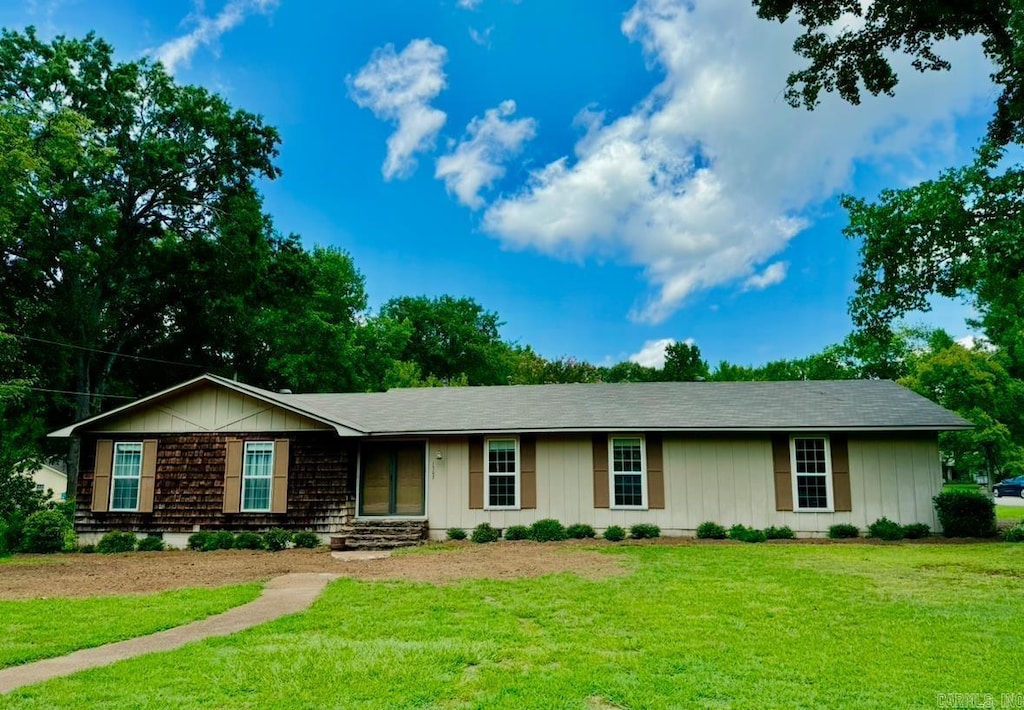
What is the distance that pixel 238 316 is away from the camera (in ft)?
90.2

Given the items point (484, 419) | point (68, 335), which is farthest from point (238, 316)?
point (484, 419)

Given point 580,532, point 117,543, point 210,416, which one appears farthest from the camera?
point 210,416

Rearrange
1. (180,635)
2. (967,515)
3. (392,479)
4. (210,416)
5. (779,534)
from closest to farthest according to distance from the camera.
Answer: (180,635) < (967,515) < (779,534) < (210,416) < (392,479)

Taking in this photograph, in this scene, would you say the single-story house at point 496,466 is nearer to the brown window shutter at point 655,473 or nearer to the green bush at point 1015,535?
the brown window shutter at point 655,473

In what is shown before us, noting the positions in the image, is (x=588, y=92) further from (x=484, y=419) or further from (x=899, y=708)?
(x=899, y=708)

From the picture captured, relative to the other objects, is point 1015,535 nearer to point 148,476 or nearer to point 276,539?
point 276,539

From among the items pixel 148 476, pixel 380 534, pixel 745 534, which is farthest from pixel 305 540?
pixel 745 534

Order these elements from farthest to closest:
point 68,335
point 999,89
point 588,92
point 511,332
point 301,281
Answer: point 511,332 → point 301,281 → point 68,335 → point 588,92 → point 999,89

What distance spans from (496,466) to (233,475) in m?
6.53

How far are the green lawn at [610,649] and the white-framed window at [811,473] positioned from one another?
4949 mm

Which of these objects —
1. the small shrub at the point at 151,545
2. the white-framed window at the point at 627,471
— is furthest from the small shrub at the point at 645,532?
the small shrub at the point at 151,545

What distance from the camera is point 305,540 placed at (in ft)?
48.6

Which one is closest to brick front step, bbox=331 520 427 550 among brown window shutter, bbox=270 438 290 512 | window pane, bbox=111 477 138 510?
brown window shutter, bbox=270 438 290 512

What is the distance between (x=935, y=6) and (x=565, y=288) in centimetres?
2494
